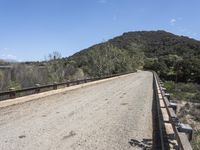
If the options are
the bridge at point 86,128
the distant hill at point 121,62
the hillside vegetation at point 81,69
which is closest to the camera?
the bridge at point 86,128

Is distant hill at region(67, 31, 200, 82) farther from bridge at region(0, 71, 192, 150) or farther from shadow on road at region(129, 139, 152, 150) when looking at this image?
shadow on road at region(129, 139, 152, 150)

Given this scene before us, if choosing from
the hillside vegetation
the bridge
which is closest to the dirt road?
the bridge

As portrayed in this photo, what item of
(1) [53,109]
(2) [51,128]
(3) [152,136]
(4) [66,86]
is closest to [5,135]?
(2) [51,128]

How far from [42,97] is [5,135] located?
32.2 ft

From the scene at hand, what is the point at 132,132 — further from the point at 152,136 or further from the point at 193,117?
the point at 193,117

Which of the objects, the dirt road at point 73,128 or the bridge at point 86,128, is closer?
the bridge at point 86,128

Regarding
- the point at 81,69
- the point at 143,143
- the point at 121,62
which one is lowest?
the point at 143,143

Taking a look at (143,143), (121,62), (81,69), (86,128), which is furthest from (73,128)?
(121,62)

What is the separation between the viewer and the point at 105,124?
10359 millimetres

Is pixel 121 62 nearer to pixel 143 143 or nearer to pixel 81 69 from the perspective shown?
pixel 81 69

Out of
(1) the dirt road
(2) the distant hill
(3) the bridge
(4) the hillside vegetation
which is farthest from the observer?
(2) the distant hill

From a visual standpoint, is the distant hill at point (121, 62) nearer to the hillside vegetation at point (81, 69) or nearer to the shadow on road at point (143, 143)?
the hillside vegetation at point (81, 69)

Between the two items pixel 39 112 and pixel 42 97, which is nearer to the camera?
pixel 39 112

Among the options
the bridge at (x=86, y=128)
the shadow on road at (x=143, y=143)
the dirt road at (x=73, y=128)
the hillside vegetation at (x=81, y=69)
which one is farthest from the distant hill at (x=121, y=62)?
the shadow on road at (x=143, y=143)
